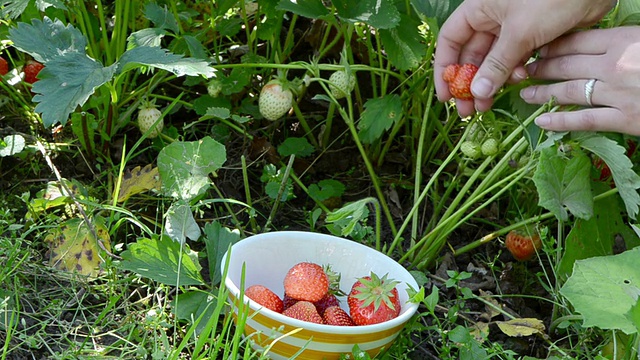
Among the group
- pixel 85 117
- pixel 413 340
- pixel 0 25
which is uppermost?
pixel 0 25

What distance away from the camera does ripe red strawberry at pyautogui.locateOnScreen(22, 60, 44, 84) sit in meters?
1.91

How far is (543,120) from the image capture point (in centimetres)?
142

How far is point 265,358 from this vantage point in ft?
4.35

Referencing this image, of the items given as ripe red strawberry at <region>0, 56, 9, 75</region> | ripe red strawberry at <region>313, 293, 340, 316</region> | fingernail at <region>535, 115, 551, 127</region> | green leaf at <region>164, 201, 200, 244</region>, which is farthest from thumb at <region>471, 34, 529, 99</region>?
ripe red strawberry at <region>0, 56, 9, 75</region>

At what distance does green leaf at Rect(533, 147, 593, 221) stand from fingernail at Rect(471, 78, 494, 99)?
6.7 inches

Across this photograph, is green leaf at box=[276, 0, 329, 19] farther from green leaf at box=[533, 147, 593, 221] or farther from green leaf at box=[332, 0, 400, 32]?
green leaf at box=[533, 147, 593, 221]

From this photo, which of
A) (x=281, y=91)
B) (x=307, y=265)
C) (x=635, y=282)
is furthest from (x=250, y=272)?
(x=635, y=282)

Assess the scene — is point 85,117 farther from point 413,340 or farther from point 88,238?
point 413,340

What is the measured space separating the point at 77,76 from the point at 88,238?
339mm

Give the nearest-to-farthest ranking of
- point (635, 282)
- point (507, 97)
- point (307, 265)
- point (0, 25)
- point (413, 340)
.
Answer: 1. point (635, 282)
2. point (307, 265)
3. point (413, 340)
4. point (507, 97)
5. point (0, 25)

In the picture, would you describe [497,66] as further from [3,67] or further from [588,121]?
[3,67]

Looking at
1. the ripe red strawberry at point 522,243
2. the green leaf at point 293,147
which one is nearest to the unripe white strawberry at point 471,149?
the ripe red strawberry at point 522,243

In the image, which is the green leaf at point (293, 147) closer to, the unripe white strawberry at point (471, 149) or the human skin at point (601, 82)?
the unripe white strawberry at point (471, 149)

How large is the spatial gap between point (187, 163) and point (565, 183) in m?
0.71
